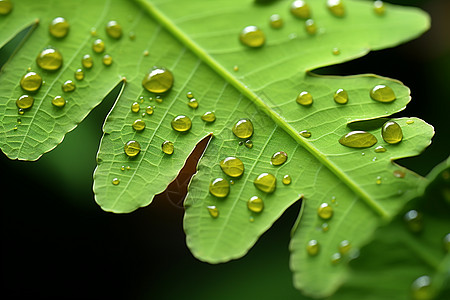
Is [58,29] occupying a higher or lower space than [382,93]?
higher

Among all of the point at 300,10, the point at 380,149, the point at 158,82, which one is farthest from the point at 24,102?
the point at 380,149

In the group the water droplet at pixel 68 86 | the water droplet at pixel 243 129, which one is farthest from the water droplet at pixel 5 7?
the water droplet at pixel 243 129

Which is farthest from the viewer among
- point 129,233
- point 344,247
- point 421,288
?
point 129,233

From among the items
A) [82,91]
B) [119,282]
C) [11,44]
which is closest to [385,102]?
[82,91]

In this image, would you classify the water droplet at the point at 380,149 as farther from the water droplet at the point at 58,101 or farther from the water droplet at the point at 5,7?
the water droplet at the point at 5,7

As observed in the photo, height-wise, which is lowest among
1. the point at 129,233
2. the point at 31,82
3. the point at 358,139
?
the point at 129,233

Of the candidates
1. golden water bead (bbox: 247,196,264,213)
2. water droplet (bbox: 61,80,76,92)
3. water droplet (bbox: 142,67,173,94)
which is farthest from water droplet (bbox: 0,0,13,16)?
golden water bead (bbox: 247,196,264,213)

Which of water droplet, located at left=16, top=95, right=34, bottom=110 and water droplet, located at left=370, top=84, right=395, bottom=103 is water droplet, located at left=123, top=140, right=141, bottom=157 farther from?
water droplet, located at left=370, top=84, right=395, bottom=103

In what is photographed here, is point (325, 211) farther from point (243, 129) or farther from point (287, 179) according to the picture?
point (243, 129)
